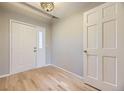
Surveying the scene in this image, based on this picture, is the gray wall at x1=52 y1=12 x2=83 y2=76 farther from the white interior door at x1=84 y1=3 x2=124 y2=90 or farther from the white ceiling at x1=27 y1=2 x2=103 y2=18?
the white interior door at x1=84 y1=3 x2=124 y2=90

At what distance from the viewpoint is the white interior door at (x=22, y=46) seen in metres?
3.90

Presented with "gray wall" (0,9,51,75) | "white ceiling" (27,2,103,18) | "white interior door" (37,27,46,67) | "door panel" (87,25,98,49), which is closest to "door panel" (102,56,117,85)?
"door panel" (87,25,98,49)

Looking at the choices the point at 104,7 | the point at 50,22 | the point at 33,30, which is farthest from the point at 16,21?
the point at 104,7

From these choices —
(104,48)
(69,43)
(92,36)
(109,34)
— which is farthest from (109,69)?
(69,43)

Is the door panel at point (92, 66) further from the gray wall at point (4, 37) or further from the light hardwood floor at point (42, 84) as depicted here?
the gray wall at point (4, 37)

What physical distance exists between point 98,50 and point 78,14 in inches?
64.2

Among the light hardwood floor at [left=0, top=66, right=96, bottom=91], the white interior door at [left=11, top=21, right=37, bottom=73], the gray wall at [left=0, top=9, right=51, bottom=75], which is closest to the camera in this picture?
the light hardwood floor at [left=0, top=66, right=96, bottom=91]

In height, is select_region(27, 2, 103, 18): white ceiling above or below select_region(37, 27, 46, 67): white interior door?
above

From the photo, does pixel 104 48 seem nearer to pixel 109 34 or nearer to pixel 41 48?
pixel 109 34

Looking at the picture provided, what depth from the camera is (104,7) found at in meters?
2.38

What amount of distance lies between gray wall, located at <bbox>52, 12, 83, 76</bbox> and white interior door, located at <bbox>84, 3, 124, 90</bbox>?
607 millimetres

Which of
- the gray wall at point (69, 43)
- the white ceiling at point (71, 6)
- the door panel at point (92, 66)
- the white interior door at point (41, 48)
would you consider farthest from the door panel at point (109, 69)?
the white interior door at point (41, 48)

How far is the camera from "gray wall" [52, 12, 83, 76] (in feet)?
11.6

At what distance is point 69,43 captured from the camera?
13.6ft
